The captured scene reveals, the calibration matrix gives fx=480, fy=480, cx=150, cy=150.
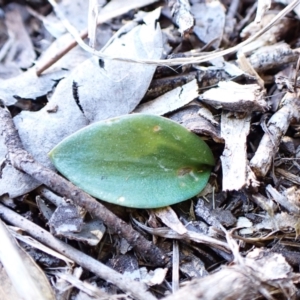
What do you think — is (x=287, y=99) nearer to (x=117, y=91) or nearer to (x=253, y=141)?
(x=253, y=141)

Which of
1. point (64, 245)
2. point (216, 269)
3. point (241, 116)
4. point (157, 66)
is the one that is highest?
point (157, 66)

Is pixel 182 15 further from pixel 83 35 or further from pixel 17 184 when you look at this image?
pixel 17 184

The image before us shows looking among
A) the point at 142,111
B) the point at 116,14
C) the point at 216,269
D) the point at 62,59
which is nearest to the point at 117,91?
the point at 142,111

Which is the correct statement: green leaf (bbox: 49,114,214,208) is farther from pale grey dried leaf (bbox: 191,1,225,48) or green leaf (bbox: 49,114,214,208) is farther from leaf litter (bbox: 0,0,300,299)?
pale grey dried leaf (bbox: 191,1,225,48)

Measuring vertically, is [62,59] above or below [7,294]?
above

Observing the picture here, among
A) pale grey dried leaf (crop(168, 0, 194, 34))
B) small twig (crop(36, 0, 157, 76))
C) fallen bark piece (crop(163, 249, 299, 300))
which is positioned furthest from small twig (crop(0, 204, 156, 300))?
pale grey dried leaf (crop(168, 0, 194, 34))

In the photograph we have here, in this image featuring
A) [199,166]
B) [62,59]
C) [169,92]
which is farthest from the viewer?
[62,59]

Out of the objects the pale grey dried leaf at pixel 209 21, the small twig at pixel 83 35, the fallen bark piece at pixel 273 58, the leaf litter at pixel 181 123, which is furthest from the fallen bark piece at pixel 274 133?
the small twig at pixel 83 35
